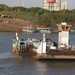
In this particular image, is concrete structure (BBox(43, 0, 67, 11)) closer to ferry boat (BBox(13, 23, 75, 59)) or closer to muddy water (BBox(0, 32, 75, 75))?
ferry boat (BBox(13, 23, 75, 59))

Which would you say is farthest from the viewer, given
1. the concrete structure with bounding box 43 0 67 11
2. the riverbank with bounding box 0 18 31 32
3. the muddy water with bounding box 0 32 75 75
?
the concrete structure with bounding box 43 0 67 11

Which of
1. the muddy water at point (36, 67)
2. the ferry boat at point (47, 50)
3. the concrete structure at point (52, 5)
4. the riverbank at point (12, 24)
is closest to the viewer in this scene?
the muddy water at point (36, 67)

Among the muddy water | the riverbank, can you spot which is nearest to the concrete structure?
the riverbank

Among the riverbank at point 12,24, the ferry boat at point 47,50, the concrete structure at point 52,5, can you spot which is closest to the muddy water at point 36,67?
the ferry boat at point 47,50

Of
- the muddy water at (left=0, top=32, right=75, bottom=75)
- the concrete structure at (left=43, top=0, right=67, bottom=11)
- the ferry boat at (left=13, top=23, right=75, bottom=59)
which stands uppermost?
the concrete structure at (left=43, top=0, right=67, bottom=11)

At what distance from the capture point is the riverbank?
103m

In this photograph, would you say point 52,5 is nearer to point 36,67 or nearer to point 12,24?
point 12,24

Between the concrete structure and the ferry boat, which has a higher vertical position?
the concrete structure

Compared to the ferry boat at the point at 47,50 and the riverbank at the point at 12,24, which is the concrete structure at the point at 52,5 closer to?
the riverbank at the point at 12,24

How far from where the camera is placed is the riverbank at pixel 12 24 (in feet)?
338

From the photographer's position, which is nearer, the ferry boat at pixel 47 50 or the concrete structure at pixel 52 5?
the ferry boat at pixel 47 50

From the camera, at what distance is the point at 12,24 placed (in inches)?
4247

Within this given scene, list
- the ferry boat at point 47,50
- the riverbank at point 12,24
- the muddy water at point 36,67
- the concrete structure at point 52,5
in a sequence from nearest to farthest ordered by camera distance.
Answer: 1. the muddy water at point 36,67
2. the ferry boat at point 47,50
3. the riverbank at point 12,24
4. the concrete structure at point 52,5

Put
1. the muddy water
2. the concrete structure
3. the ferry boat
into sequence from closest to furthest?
the muddy water
the ferry boat
the concrete structure
